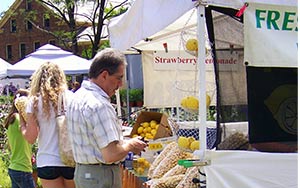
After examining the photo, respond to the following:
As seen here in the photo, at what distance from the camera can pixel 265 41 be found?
2.89m

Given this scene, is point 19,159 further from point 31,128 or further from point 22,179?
point 31,128

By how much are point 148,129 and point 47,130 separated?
1.65m

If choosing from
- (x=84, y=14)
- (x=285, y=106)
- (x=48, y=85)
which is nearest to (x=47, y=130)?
(x=48, y=85)

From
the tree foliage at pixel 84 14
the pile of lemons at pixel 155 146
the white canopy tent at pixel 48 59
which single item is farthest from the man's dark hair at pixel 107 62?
the tree foliage at pixel 84 14

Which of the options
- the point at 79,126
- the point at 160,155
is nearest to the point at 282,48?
the point at 79,126

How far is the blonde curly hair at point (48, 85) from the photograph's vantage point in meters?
4.05

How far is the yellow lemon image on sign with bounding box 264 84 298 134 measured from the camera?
12.7 feet

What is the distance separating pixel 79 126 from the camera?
3.12 metres

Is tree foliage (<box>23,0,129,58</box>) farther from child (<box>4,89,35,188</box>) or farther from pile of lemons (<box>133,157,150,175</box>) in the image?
pile of lemons (<box>133,157,150,175</box>)

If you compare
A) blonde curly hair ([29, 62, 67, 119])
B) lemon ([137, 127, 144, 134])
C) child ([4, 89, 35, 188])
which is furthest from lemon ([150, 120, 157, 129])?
blonde curly hair ([29, 62, 67, 119])

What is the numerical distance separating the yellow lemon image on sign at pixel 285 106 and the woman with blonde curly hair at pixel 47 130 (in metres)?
1.71

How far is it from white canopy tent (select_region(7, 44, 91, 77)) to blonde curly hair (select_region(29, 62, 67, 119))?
6613 mm

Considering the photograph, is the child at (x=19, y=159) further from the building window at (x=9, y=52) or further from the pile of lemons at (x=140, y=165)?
the building window at (x=9, y=52)

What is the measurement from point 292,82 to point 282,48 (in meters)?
1.16
